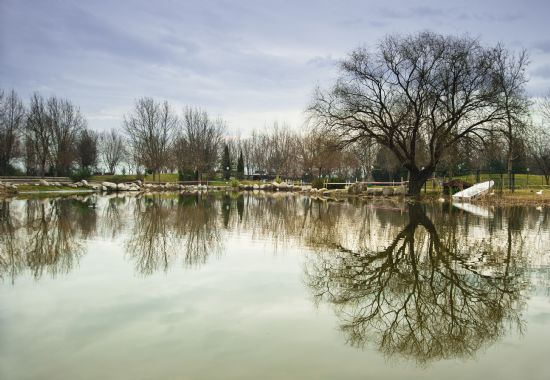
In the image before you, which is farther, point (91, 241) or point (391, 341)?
point (91, 241)

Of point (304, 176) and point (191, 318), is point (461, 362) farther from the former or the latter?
point (304, 176)

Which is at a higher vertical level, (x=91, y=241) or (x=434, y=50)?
(x=434, y=50)

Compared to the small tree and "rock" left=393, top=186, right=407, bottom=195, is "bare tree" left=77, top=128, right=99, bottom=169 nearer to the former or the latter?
the small tree

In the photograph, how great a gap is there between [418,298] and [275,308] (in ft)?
7.35

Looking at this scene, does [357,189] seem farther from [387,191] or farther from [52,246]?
[52,246]

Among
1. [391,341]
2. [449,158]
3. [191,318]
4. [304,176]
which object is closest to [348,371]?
[391,341]

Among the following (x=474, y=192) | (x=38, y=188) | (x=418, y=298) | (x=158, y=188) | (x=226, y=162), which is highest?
(x=226, y=162)

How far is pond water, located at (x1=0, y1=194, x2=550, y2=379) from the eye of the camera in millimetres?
4840

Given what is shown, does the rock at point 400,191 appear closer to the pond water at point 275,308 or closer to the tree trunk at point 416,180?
the tree trunk at point 416,180

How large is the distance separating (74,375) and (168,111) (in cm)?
7365

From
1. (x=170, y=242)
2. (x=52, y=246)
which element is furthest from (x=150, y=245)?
(x=52, y=246)

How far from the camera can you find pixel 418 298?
7.14 meters

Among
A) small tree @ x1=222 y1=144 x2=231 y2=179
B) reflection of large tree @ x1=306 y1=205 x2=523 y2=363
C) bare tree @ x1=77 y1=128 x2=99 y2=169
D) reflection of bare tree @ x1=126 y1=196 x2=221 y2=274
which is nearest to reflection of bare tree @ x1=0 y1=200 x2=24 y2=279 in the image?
reflection of bare tree @ x1=126 y1=196 x2=221 y2=274

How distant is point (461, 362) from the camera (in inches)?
195
